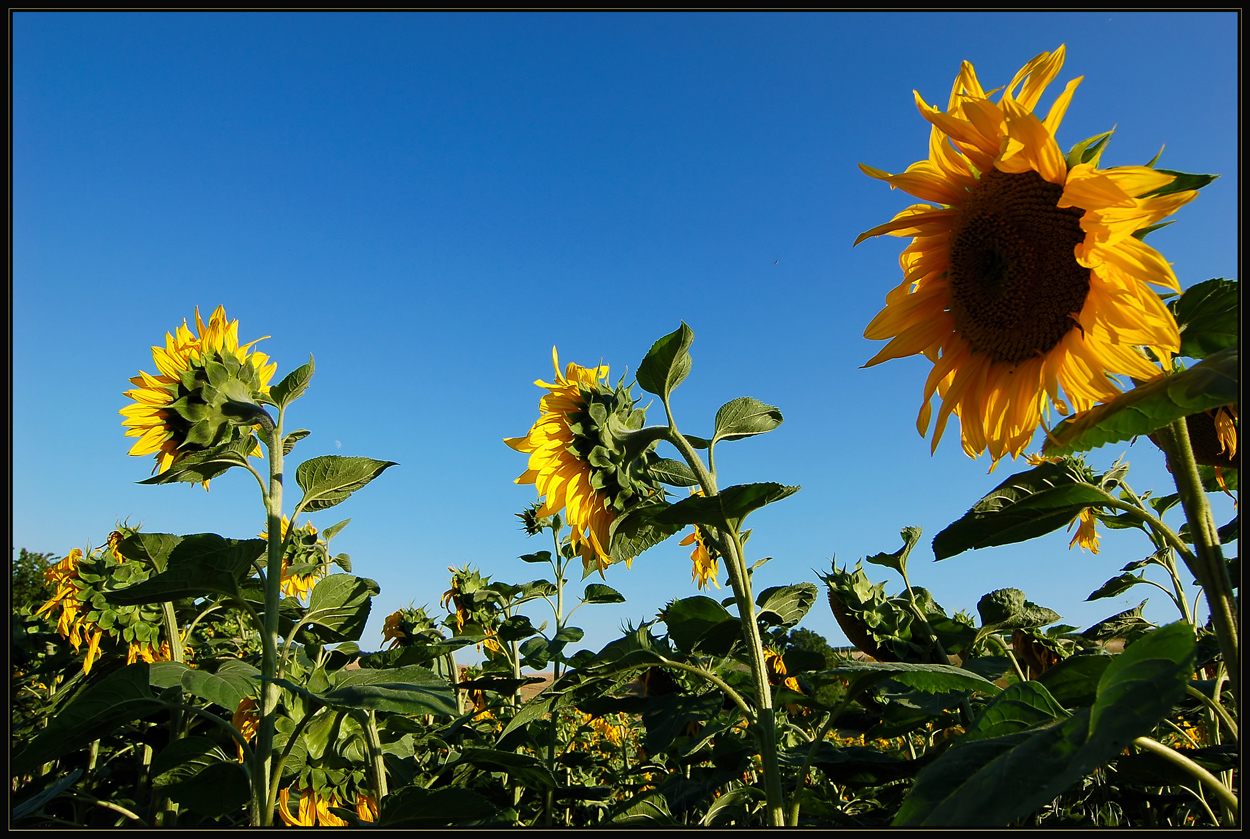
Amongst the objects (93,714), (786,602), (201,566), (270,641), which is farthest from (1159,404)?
(93,714)

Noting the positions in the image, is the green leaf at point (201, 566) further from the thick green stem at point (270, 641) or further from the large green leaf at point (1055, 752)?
the large green leaf at point (1055, 752)

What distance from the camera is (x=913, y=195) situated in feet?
5.01

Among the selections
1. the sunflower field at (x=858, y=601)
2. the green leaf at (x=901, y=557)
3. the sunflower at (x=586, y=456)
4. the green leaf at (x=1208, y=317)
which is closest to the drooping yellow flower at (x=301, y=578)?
the sunflower field at (x=858, y=601)

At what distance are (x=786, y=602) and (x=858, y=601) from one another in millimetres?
249

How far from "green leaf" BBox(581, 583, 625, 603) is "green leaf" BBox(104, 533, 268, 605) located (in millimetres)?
2523

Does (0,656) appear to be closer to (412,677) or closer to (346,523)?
(412,677)

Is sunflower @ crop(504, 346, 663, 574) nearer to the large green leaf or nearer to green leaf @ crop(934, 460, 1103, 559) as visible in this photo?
green leaf @ crop(934, 460, 1103, 559)

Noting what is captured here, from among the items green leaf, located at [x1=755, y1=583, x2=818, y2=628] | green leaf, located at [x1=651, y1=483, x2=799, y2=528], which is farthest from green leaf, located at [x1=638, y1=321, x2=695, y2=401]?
green leaf, located at [x1=755, y1=583, x2=818, y2=628]

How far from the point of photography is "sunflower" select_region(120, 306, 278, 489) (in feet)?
8.11

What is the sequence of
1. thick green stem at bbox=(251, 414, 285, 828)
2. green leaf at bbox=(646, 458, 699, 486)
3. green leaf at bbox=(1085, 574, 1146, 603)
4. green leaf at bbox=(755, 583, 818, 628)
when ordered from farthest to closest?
1. green leaf at bbox=(1085, 574, 1146, 603)
2. green leaf at bbox=(755, 583, 818, 628)
3. green leaf at bbox=(646, 458, 699, 486)
4. thick green stem at bbox=(251, 414, 285, 828)

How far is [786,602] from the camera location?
261cm

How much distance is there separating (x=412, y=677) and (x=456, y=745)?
237cm

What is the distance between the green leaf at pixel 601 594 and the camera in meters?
4.51
